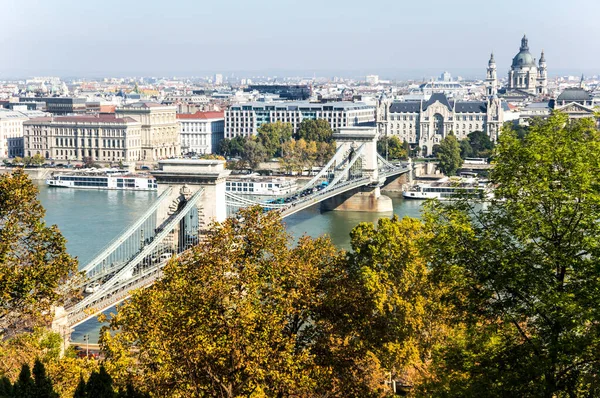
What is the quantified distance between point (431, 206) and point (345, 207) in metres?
25.9

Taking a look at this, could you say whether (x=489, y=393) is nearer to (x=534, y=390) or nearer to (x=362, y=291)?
(x=534, y=390)

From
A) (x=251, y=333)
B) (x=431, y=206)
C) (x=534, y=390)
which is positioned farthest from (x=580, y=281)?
(x=251, y=333)

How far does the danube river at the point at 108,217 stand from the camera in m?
24.4

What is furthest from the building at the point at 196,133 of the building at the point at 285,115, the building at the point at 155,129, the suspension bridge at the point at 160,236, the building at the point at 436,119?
the suspension bridge at the point at 160,236

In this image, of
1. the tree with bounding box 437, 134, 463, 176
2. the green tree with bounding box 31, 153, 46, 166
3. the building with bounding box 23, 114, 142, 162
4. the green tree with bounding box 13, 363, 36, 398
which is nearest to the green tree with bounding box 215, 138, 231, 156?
the building with bounding box 23, 114, 142, 162

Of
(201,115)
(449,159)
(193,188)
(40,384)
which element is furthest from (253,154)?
(40,384)

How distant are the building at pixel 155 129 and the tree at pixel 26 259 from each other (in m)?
41.1

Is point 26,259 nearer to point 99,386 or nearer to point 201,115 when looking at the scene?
→ point 99,386

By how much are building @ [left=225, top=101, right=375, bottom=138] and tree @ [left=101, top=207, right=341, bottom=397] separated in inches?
1844

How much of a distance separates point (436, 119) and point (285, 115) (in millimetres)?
8203

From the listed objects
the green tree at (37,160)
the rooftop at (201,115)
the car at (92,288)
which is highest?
the rooftop at (201,115)

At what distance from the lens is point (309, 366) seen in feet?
26.7

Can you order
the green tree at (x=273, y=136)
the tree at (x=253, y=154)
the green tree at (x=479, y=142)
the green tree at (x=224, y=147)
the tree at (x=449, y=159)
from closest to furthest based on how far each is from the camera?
1. the tree at (x=449, y=159)
2. the tree at (x=253, y=154)
3. the green tree at (x=479, y=142)
4. the green tree at (x=273, y=136)
5. the green tree at (x=224, y=147)

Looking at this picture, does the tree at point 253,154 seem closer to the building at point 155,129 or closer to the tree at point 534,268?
the building at point 155,129
